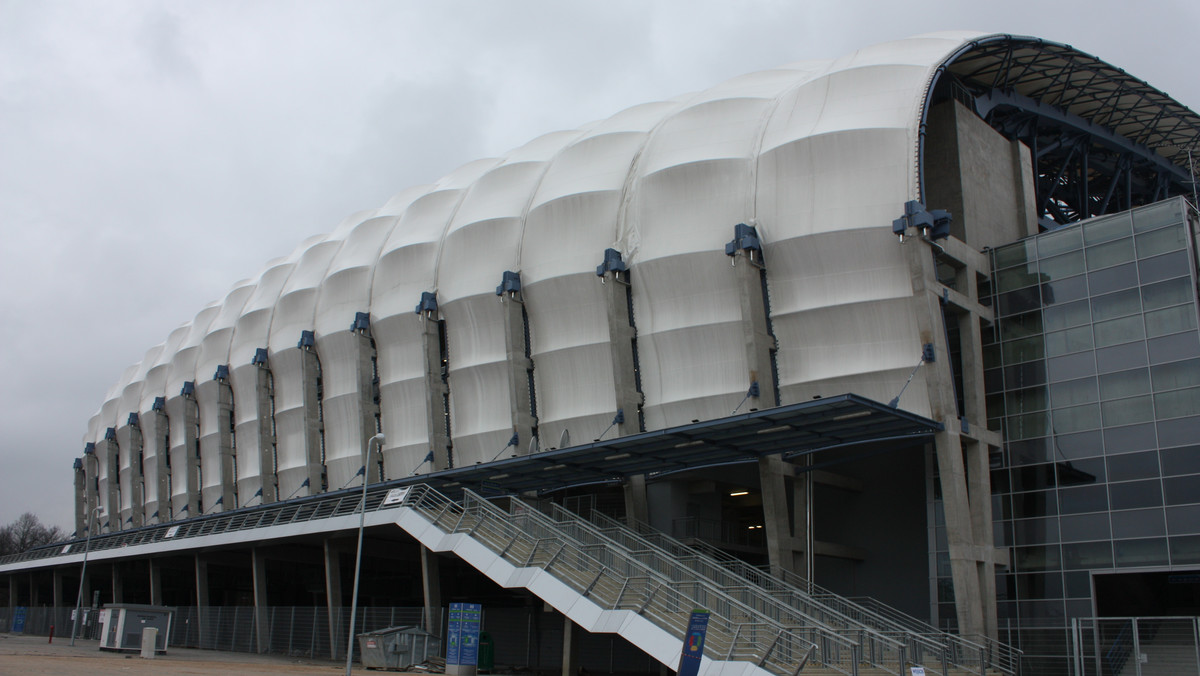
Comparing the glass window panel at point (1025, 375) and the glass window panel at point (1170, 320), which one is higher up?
the glass window panel at point (1170, 320)

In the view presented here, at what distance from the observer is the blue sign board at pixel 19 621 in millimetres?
63312

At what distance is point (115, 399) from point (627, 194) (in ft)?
186

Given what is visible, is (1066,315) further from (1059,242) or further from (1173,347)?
(1173,347)

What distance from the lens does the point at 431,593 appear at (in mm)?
36219

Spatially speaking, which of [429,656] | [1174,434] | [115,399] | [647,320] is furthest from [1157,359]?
[115,399]

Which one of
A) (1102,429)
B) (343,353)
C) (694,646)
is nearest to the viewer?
(694,646)

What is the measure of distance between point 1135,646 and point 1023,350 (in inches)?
457

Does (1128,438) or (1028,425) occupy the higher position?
(1028,425)

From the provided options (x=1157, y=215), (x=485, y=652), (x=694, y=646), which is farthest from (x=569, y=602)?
(x=1157, y=215)

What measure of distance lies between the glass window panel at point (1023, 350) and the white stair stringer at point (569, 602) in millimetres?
16924

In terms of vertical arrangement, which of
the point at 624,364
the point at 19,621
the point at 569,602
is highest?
the point at 624,364

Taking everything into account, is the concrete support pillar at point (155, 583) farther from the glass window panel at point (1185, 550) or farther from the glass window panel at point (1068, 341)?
the glass window panel at point (1185, 550)

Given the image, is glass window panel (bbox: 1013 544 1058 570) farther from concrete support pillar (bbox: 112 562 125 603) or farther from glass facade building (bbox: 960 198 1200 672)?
concrete support pillar (bbox: 112 562 125 603)

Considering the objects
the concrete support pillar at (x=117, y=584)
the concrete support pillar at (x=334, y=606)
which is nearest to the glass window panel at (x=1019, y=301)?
the concrete support pillar at (x=334, y=606)
